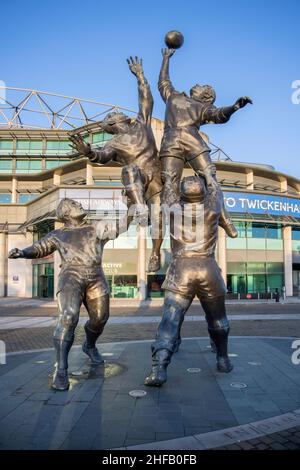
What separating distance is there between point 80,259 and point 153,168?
1.89 metres

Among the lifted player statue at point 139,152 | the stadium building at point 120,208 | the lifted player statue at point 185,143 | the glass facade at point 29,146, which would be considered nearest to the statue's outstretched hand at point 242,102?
the lifted player statue at point 185,143

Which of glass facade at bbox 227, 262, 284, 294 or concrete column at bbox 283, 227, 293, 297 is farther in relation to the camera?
concrete column at bbox 283, 227, 293, 297

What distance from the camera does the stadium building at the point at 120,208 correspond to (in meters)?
28.6

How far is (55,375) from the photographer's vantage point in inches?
200

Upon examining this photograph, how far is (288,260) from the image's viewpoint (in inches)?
1238

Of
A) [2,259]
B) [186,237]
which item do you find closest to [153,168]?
[186,237]

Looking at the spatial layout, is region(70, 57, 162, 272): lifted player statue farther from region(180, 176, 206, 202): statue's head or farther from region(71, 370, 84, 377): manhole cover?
region(71, 370, 84, 377): manhole cover

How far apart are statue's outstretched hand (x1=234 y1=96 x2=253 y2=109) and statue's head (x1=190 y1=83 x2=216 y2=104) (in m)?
1.05

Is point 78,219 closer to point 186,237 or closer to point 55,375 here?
point 186,237

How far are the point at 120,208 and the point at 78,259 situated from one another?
22.0m

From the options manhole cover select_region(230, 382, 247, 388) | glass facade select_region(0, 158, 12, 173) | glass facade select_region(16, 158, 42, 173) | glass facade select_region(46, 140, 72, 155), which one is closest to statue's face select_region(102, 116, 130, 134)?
manhole cover select_region(230, 382, 247, 388)

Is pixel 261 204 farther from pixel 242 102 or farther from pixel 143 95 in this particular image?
pixel 242 102

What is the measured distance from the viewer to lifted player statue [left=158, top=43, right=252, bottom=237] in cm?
603

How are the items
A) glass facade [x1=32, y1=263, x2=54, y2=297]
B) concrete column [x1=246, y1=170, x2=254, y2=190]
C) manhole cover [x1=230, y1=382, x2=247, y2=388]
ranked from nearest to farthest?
1. manhole cover [x1=230, y1=382, x2=247, y2=388]
2. glass facade [x1=32, y1=263, x2=54, y2=297]
3. concrete column [x1=246, y1=170, x2=254, y2=190]
